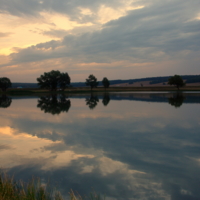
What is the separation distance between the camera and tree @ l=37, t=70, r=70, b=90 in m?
114

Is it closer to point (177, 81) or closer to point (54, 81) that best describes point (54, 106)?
point (54, 81)

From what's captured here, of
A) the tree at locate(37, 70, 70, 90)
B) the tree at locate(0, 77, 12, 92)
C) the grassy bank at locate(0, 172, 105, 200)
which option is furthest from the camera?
the tree at locate(0, 77, 12, 92)

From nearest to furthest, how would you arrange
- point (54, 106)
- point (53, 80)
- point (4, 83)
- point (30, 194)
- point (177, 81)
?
1. point (30, 194)
2. point (54, 106)
3. point (53, 80)
4. point (177, 81)
5. point (4, 83)

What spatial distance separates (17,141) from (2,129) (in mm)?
4095

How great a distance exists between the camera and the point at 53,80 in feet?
374

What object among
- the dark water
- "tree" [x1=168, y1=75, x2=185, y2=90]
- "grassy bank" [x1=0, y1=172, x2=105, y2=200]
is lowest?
the dark water

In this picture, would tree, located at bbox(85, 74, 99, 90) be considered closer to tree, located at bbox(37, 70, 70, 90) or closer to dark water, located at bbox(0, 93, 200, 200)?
tree, located at bbox(37, 70, 70, 90)

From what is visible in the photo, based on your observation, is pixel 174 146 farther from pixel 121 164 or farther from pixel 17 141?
pixel 17 141

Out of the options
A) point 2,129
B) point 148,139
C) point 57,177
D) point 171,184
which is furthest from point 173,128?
point 2,129

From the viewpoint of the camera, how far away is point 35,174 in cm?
780

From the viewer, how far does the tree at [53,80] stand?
114 meters

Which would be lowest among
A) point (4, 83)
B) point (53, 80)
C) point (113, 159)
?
point (113, 159)

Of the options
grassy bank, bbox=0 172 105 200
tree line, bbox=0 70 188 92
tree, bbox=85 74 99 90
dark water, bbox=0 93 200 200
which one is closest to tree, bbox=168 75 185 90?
tree line, bbox=0 70 188 92

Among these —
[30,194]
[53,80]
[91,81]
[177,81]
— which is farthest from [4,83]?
[30,194]
